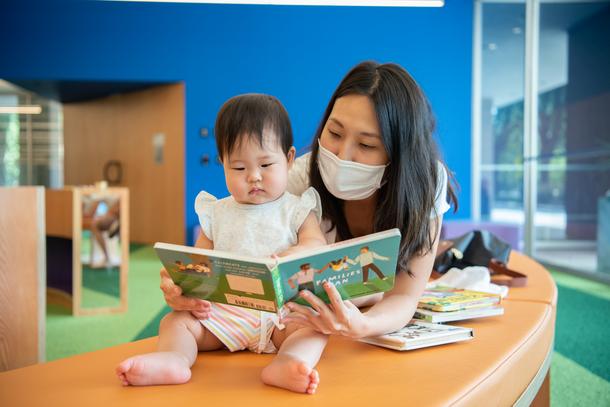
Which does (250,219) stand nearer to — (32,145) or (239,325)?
(239,325)

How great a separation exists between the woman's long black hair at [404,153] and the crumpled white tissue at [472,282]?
1.85 ft

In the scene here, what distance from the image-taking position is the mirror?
161 inches

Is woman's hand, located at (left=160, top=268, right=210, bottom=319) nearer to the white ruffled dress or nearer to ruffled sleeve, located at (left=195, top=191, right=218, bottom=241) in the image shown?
the white ruffled dress

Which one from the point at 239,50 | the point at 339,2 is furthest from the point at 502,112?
the point at 239,50

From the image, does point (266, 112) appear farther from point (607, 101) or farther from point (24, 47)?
point (24, 47)

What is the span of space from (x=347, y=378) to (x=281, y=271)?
307 millimetres

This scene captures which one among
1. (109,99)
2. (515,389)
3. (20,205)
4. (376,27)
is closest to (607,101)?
(376,27)

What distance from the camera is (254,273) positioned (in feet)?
3.52

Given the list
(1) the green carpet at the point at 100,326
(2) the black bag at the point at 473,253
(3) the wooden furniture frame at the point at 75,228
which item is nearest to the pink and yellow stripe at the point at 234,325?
(2) the black bag at the point at 473,253

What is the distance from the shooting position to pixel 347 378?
1.22m

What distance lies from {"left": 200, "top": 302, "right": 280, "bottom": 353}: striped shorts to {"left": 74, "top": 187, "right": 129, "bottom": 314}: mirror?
2.94 metres

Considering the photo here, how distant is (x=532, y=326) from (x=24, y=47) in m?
8.12

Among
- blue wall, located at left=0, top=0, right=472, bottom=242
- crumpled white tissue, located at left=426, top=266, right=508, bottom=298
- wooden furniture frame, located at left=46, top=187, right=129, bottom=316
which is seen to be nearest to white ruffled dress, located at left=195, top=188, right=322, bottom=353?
crumpled white tissue, located at left=426, top=266, right=508, bottom=298

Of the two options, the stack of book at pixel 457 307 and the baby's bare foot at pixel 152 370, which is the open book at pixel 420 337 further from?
the baby's bare foot at pixel 152 370
